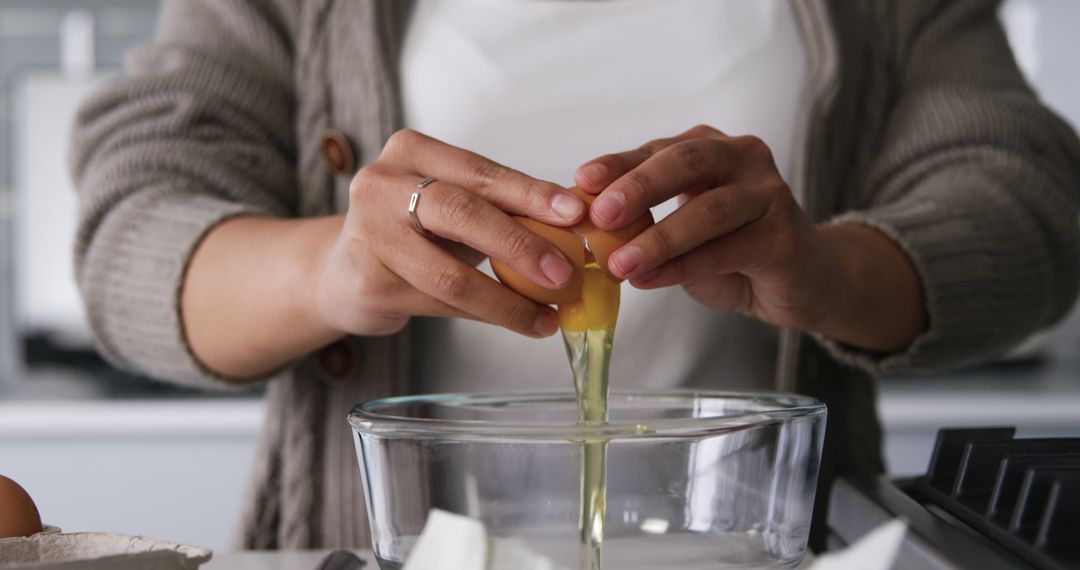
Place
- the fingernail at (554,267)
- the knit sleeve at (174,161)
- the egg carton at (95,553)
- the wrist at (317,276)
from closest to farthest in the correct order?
the egg carton at (95,553)
the fingernail at (554,267)
the wrist at (317,276)
the knit sleeve at (174,161)

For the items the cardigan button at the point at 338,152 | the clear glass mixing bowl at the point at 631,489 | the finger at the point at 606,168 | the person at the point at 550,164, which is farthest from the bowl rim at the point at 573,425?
the cardigan button at the point at 338,152

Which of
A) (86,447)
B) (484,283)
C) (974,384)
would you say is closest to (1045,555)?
(484,283)

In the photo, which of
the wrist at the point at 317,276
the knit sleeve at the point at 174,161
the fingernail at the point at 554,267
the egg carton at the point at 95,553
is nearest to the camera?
the egg carton at the point at 95,553

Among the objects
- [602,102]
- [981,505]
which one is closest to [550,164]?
[602,102]

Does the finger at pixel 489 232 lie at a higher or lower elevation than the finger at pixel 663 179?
lower

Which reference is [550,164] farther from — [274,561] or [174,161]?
[274,561]

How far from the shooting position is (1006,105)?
2.97 feet

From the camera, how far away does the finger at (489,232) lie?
1.55ft

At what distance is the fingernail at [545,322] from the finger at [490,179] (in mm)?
49

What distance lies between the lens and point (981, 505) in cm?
48

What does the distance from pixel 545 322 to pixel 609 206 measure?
70 mm

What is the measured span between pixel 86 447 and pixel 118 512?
13 centimetres

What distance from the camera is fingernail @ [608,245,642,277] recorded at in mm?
477

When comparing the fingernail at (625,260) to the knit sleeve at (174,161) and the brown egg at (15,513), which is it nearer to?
the brown egg at (15,513)
